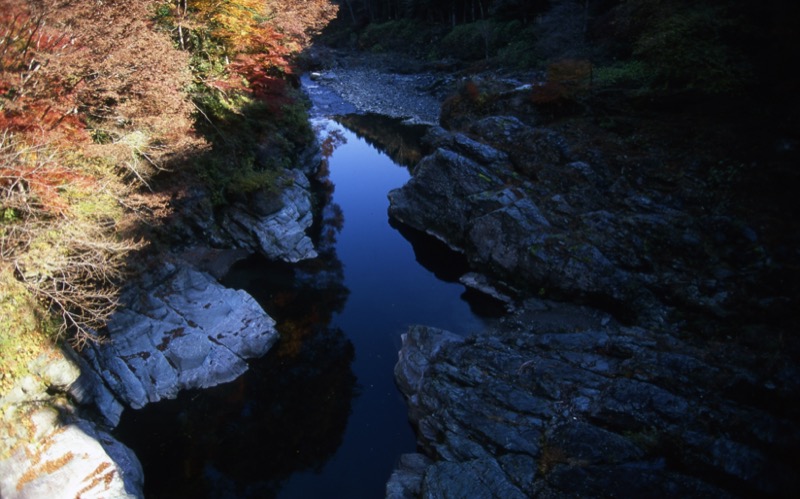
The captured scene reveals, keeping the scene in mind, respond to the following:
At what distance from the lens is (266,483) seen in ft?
37.9

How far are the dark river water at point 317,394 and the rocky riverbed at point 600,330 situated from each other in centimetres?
117

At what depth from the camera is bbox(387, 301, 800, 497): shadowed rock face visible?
877 cm

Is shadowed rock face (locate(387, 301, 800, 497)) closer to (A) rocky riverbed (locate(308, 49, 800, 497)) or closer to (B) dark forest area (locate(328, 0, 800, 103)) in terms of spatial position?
(A) rocky riverbed (locate(308, 49, 800, 497))

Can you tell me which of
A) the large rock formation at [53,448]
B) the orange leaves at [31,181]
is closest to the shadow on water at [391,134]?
the orange leaves at [31,181]

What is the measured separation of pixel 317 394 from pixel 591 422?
788cm

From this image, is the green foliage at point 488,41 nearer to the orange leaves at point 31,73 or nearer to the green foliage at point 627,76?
the green foliage at point 627,76

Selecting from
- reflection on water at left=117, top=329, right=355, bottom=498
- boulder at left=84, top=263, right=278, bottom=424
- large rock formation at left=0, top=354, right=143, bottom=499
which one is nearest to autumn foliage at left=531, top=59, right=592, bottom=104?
reflection on water at left=117, top=329, right=355, bottom=498

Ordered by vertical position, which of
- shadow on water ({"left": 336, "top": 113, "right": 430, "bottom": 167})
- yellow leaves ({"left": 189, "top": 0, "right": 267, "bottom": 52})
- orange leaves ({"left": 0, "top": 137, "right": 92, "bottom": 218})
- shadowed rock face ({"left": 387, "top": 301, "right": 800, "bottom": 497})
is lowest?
shadowed rock face ({"left": 387, "top": 301, "right": 800, "bottom": 497})

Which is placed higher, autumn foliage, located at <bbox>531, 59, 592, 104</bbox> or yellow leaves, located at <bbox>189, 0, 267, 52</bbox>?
yellow leaves, located at <bbox>189, 0, 267, 52</bbox>

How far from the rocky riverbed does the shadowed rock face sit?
0.04 meters

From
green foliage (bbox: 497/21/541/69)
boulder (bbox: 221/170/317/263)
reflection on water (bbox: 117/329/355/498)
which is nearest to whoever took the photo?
reflection on water (bbox: 117/329/355/498)

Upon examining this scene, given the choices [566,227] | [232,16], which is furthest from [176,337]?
[566,227]

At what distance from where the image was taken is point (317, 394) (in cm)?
1393

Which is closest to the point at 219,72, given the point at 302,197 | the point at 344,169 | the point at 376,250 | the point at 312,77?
the point at 302,197
